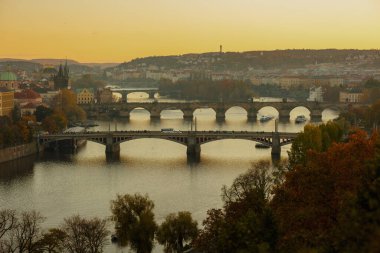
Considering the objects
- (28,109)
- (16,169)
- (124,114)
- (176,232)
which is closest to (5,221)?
(176,232)

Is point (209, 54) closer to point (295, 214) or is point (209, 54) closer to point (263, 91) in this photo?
point (263, 91)

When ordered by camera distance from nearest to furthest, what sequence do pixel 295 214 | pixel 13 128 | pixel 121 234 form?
pixel 295 214
pixel 121 234
pixel 13 128

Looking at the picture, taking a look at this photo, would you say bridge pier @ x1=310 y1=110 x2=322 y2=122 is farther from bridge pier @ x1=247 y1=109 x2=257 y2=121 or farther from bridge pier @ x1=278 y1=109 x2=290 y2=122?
bridge pier @ x1=247 y1=109 x2=257 y2=121

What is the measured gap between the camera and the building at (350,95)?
47.6m

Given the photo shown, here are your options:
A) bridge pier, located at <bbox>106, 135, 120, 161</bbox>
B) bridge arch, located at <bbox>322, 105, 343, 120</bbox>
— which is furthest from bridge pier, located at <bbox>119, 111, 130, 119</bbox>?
bridge pier, located at <bbox>106, 135, 120, 161</bbox>

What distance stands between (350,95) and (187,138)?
2578 cm

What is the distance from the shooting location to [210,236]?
9930mm

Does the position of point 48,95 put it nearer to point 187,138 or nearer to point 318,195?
point 187,138

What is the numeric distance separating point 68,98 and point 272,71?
2426 inches

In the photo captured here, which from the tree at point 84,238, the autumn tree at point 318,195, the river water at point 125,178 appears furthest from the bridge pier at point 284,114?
the autumn tree at point 318,195

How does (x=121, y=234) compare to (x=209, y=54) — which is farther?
(x=209, y=54)

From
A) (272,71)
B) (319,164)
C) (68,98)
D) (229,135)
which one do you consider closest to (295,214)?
(319,164)

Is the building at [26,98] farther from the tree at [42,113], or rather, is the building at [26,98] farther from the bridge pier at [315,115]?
the bridge pier at [315,115]

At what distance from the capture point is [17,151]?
23266 mm
